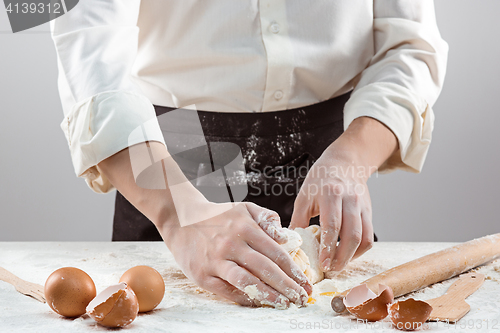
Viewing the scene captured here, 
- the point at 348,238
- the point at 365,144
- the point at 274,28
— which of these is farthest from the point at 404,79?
the point at 348,238

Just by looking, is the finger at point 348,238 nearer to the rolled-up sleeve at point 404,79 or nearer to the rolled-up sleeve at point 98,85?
the rolled-up sleeve at point 404,79

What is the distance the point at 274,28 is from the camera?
1.03m

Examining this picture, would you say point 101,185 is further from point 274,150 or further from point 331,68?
point 331,68

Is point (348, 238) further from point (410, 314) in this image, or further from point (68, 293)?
point (68, 293)

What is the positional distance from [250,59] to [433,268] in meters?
0.55

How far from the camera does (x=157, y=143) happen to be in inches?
33.8

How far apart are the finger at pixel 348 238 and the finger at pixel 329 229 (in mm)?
11

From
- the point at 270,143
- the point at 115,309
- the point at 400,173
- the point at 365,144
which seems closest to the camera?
the point at 115,309

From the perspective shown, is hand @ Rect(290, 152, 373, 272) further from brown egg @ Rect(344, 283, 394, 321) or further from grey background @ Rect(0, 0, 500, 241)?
grey background @ Rect(0, 0, 500, 241)

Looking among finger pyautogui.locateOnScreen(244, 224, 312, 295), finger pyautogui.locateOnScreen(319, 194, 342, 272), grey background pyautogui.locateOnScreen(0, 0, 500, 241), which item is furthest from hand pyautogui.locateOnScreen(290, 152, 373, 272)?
grey background pyautogui.locateOnScreen(0, 0, 500, 241)

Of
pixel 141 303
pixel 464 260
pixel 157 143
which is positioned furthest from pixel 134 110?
pixel 464 260

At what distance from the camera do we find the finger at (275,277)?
68cm

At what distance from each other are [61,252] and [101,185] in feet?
0.63

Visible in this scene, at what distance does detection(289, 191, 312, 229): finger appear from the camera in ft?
2.89
